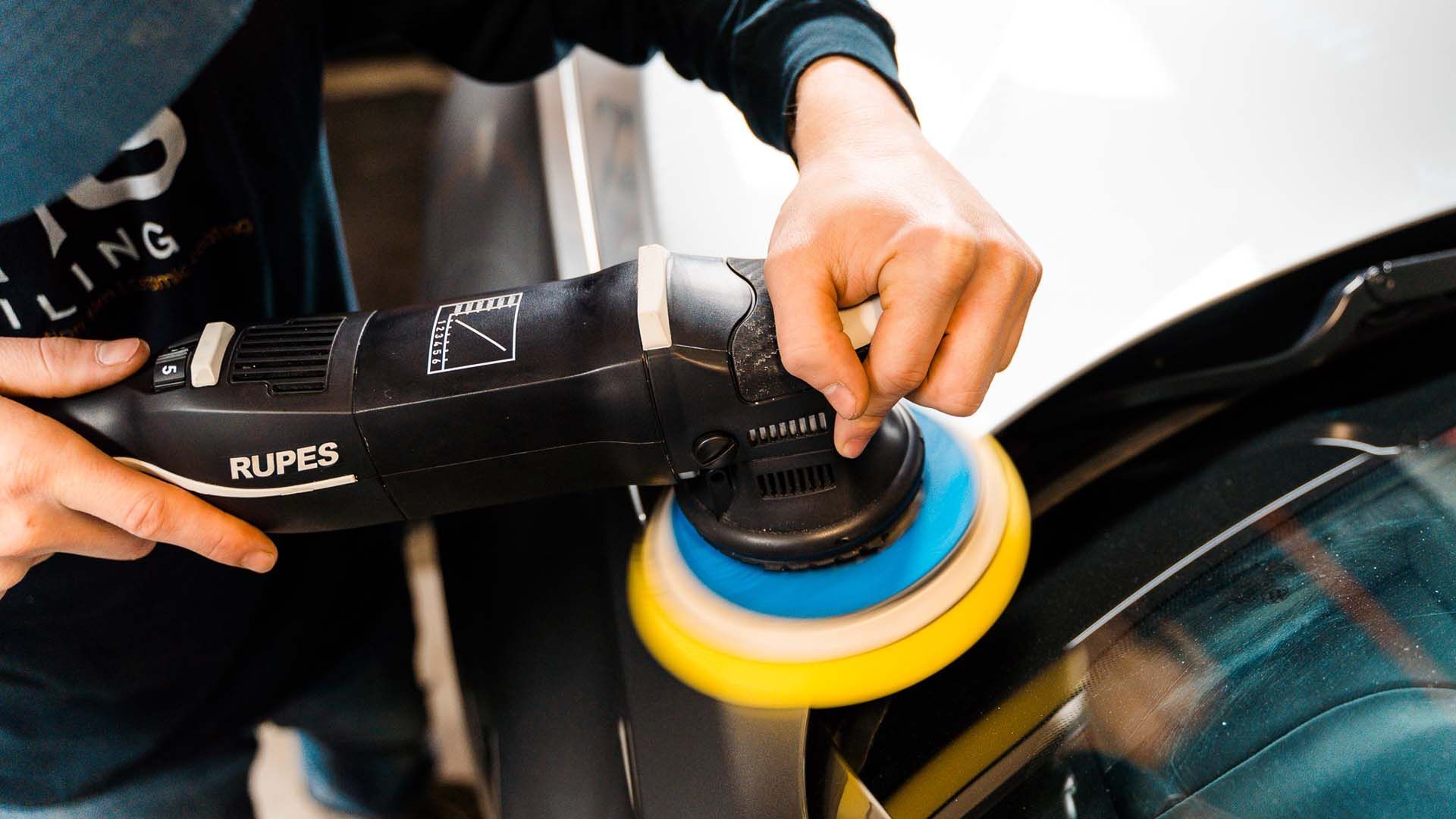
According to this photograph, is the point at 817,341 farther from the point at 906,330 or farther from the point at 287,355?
the point at 287,355

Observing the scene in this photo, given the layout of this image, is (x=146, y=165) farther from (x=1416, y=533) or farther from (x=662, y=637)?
(x=1416, y=533)

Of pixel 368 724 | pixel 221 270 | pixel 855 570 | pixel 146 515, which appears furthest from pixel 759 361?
pixel 368 724

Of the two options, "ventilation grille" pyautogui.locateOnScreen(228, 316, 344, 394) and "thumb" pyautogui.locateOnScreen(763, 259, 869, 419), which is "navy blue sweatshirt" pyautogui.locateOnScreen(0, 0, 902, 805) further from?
"thumb" pyautogui.locateOnScreen(763, 259, 869, 419)

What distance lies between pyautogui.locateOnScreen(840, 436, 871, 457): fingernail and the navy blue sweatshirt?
1.17 ft

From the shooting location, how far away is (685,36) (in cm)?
104

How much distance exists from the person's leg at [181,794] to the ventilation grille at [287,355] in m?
0.50

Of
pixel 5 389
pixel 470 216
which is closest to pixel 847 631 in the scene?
pixel 5 389

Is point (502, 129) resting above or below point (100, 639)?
above

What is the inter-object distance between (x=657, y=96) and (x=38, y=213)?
736 mm

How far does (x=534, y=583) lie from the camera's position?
36.5 inches

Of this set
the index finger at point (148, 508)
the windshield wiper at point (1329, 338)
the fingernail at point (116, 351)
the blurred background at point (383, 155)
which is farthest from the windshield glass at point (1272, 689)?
the blurred background at point (383, 155)

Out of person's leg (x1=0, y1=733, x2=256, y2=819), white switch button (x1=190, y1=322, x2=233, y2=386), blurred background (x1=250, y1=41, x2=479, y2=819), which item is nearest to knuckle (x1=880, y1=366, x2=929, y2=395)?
white switch button (x1=190, y1=322, x2=233, y2=386)

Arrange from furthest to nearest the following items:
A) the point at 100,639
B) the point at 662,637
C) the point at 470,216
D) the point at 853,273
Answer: the point at 470,216 < the point at 100,639 < the point at 662,637 < the point at 853,273

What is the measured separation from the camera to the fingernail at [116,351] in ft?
2.36
